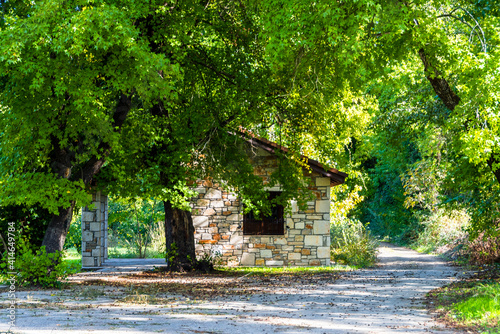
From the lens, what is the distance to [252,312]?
8.00m

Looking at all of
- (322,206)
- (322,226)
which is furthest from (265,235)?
(322,206)

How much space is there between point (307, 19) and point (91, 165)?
6127 mm

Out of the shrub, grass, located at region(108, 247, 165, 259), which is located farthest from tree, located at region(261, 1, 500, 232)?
grass, located at region(108, 247, 165, 259)

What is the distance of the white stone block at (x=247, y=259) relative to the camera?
55.1 feet

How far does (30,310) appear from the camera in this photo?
25.6 ft

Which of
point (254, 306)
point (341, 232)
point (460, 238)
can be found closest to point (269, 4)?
point (254, 306)

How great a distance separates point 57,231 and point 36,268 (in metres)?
0.92

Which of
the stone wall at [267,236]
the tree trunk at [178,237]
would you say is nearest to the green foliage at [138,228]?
the stone wall at [267,236]

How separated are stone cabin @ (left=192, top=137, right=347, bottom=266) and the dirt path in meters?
4.89

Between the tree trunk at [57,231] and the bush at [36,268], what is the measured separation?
329 millimetres

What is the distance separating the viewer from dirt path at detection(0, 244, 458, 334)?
257 inches

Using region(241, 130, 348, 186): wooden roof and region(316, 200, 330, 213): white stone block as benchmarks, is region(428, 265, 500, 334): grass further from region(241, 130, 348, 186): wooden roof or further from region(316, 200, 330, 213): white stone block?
region(316, 200, 330, 213): white stone block

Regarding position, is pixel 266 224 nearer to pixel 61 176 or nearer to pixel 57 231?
pixel 57 231

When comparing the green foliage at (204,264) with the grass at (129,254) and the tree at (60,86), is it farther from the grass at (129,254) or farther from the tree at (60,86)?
the grass at (129,254)
